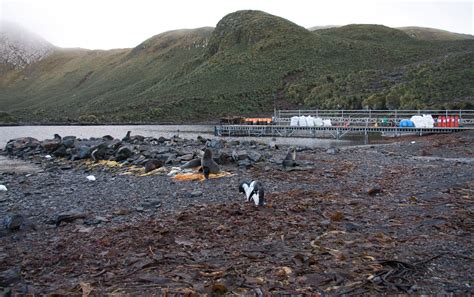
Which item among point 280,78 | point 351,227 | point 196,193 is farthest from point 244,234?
point 280,78

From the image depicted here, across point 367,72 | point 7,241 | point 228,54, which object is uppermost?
point 228,54

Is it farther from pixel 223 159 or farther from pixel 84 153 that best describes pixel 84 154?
pixel 223 159

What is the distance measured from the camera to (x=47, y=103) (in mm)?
133500

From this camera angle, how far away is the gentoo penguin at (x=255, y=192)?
9453 millimetres

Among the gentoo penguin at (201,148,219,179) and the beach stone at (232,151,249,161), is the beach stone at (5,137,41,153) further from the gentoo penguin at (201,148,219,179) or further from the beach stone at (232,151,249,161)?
the gentoo penguin at (201,148,219,179)

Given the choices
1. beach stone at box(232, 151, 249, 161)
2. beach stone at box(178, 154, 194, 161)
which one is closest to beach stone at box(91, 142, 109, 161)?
beach stone at box(178, 154, 194, 161)

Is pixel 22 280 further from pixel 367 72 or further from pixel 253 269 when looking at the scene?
pixel 367 72

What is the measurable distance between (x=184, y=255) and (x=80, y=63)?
8108 inches

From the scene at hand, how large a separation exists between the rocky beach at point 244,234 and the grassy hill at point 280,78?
35.0 meters

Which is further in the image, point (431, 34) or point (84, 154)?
point (431, 34)

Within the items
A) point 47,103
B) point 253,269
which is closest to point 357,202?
point 253,269

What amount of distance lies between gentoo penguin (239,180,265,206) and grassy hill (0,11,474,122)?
36.6 metres

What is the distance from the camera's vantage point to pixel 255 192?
9.59 m

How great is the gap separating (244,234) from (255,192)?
2223 mm
